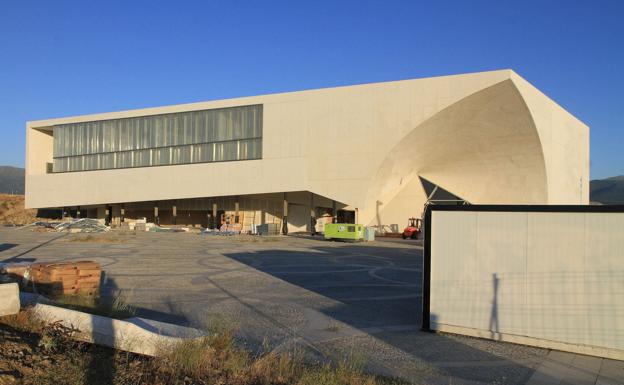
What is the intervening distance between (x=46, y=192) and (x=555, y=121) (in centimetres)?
5622

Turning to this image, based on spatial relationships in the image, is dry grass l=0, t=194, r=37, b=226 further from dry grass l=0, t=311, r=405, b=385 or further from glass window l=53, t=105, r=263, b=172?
dry grass l=0, t=311, r=405, b=385

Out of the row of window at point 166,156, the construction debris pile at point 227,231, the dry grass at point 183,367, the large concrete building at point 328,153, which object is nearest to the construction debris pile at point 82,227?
the large concrete building at point 328,153

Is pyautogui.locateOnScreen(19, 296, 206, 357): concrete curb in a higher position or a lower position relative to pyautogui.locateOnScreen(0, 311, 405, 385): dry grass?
higher

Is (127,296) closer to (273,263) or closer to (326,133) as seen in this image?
(273,263)

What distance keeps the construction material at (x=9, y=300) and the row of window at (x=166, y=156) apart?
140ft

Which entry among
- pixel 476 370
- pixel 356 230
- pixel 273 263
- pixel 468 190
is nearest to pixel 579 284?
pixel 476 370

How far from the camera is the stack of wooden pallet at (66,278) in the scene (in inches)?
487

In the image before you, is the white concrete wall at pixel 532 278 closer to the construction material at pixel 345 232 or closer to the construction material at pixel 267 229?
the construction material at pixel 345 232

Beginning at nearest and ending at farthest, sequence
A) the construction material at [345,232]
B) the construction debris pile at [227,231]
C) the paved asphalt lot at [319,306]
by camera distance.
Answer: the paved asphalt lot at [319,306] → the construction material at [345,232] → the construction debris pile at [227,231]

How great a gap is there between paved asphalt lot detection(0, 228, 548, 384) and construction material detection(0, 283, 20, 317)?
122 inches

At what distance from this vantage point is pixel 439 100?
43906mm

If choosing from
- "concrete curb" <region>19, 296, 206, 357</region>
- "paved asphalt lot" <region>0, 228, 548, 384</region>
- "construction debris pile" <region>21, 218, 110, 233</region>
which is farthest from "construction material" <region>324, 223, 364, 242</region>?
"concrete curb" <region>19, 296, 206, 357</region>

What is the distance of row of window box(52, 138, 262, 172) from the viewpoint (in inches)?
2053

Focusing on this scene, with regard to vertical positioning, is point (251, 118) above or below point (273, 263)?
above
